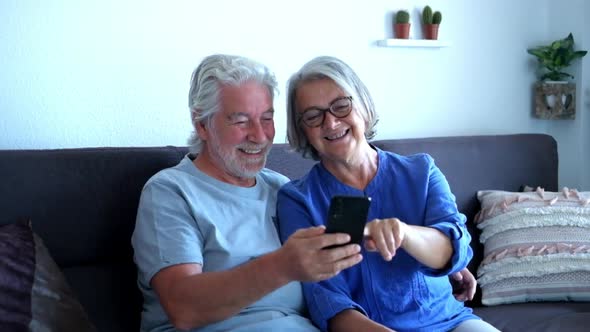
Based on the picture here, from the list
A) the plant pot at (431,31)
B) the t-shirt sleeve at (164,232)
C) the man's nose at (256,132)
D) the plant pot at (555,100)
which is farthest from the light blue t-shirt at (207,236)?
the plant pot at (555,100)

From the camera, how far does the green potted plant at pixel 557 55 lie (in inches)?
114

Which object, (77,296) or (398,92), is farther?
(398,92)

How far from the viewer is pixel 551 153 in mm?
2590

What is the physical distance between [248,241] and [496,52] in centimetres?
179

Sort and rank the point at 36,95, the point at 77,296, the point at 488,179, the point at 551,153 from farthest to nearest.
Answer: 1. the point at 551,153
2. the point at 488,179
3. the point at 36,95
4. the point at 77,296

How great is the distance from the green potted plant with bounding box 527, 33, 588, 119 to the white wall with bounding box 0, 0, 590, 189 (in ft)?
0.23

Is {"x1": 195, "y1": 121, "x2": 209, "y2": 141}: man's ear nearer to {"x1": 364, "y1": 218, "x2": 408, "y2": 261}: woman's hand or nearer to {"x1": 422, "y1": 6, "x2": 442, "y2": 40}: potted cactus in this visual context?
{"x1": 364, "y1": 218, "x2": 408, "y2": 261}: woman's hand

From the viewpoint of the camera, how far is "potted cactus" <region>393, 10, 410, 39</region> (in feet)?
8.34

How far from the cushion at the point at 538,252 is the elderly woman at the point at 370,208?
0.53 meters

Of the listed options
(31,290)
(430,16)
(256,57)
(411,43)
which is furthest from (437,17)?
(31,290)

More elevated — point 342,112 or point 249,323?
point 342,112

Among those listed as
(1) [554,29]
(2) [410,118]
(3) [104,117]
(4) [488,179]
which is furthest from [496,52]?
(3) [104,117]

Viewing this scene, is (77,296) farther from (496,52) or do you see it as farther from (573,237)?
(496,52)

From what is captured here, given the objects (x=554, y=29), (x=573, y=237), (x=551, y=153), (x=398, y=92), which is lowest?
(x=573, y=237)
